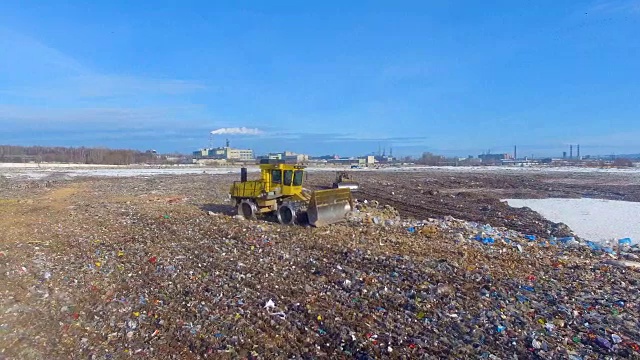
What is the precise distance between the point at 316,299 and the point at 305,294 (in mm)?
287

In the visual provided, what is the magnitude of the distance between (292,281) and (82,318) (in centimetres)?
317

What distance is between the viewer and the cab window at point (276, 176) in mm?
14773

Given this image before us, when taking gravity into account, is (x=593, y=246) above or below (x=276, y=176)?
below

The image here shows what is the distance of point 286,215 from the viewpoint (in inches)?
554

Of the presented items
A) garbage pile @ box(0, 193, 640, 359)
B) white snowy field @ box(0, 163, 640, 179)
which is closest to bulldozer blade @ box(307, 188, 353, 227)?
garbage pile @ box(0, 193, 640, 359)

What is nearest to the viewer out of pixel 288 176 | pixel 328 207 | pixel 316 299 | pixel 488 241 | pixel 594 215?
pixel 316 299

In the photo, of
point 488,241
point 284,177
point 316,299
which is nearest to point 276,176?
point 284,177

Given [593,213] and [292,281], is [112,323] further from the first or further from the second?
[593,213]

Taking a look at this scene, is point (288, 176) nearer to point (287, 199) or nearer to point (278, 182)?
point (278, 182)

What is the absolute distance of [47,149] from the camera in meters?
128

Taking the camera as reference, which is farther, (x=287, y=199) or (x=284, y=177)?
(x=287, y=199)

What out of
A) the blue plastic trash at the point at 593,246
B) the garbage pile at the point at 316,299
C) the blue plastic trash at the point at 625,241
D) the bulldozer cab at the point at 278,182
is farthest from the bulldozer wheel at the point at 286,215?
the blue plastic trash at the point at 625,241

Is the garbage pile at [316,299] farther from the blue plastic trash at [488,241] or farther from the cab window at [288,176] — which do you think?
the cab window at [288,176]

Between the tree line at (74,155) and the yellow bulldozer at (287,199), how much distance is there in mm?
85910
